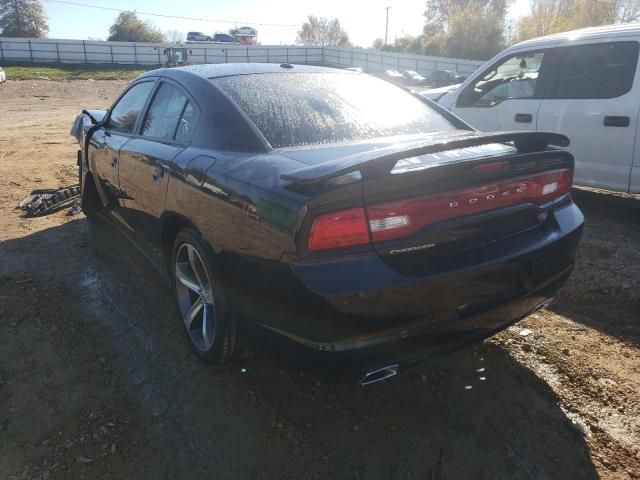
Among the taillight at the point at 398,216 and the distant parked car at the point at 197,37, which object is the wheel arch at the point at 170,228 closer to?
the taillight at the point at 398,216

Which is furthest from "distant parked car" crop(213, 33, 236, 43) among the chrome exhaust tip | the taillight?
the chrome exhaust tip

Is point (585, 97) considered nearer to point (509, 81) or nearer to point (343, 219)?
point (509, 81)

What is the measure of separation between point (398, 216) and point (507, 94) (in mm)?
4752

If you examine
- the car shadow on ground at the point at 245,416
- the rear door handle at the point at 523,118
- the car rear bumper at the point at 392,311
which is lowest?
the car shadow on ground at the point at 245,416

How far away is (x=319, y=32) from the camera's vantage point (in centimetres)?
7675

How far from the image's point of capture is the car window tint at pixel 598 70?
16.4 ft

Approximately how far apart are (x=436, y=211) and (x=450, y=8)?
67.6 meters

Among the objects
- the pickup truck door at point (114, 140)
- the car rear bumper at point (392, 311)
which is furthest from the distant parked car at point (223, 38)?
the car rear bumper at point (392, 311)

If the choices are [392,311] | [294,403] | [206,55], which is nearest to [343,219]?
[392,311]

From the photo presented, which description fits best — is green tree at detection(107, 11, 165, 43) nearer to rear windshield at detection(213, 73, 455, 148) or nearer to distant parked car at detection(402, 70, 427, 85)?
distant parked car at detection(402, 70, 427, 85)

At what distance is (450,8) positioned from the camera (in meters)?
61.8

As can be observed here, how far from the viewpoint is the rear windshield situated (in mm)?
2738

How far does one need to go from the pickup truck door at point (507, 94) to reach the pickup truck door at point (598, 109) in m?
0.19

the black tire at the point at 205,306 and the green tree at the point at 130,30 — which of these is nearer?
the black tire at the point at 205,306
